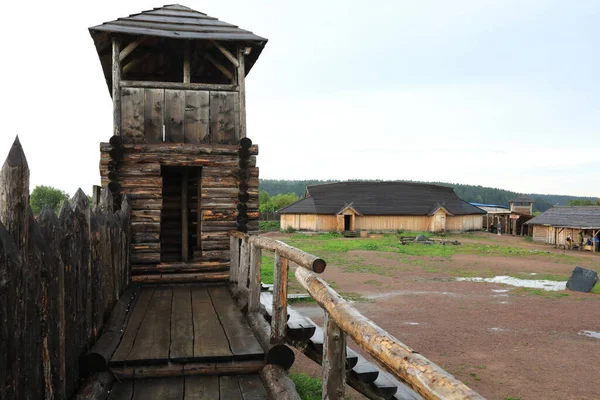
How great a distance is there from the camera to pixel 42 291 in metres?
3.60

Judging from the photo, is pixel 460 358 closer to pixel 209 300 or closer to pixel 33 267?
pixel 209 300

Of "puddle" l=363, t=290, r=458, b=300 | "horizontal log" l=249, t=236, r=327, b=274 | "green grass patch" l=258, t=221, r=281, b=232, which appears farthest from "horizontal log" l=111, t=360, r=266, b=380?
"green grass patch" l=258, t=221, r=281, b=232

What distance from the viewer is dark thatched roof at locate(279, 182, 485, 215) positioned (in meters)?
47.7

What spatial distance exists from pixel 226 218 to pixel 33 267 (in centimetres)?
670

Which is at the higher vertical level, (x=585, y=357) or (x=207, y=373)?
(x=207, y=373)

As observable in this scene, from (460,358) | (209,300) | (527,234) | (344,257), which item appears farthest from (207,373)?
(527,234)

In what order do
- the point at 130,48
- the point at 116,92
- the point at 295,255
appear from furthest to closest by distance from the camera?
the point at 130,48 → the point at 116,92 → the point at 295,255

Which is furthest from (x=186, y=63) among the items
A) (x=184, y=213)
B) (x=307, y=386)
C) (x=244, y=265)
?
(x=307, y=386)

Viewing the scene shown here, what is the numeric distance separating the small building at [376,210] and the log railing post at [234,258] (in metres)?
36.9

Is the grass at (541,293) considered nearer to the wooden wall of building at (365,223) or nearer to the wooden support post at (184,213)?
the wooden support post at (184,213)

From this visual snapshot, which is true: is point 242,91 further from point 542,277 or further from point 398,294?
point 542,277

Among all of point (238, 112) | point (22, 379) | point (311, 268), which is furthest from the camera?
point (238, 112)

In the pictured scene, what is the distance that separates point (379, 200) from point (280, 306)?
148 ft

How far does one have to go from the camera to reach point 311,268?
164 inches
